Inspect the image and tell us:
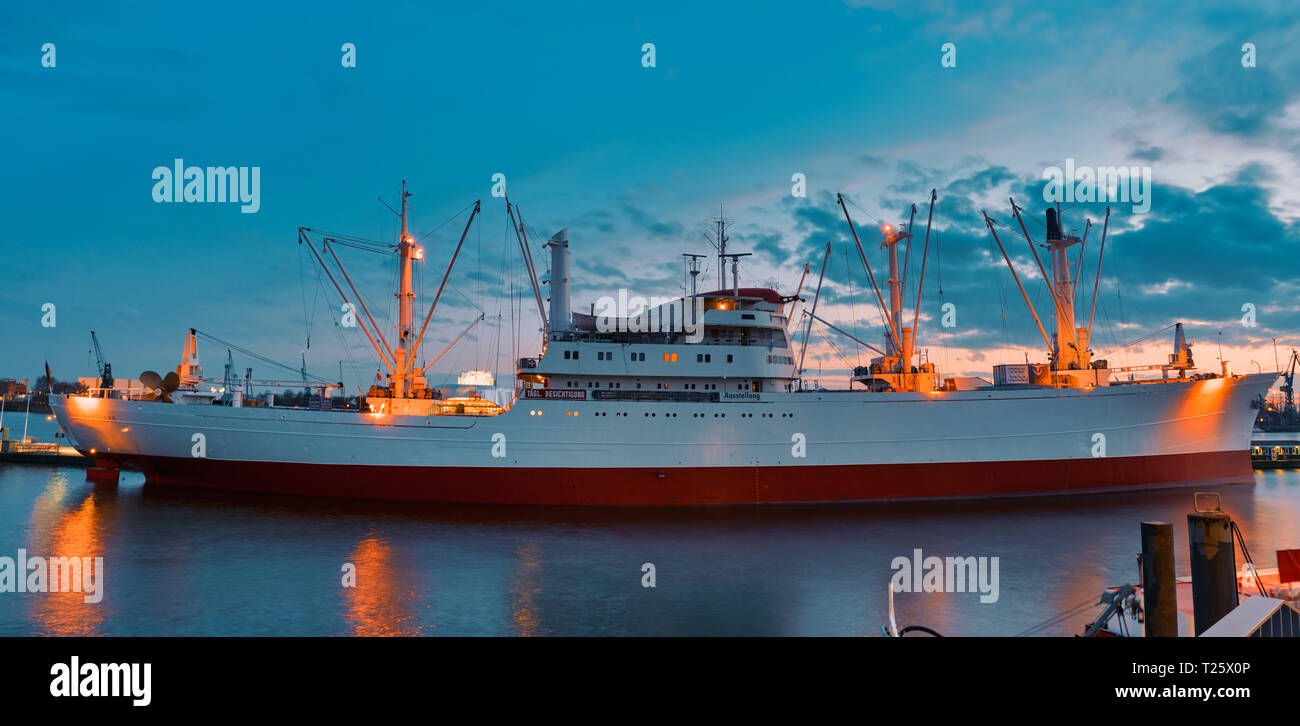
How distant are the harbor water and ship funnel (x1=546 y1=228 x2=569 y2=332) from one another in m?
8.49

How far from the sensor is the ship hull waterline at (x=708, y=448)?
26281mm

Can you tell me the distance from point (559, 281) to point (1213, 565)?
2505cm

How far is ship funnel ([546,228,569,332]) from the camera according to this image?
95.1 feet

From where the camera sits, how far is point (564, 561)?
18.2 meters

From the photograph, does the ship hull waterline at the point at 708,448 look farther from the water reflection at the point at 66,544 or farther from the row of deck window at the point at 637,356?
the water reflection at the point at 66,544

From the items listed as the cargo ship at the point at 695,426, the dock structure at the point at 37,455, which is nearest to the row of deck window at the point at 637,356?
the cargo ship at the point at 695,426

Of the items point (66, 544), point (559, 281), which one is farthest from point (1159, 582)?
point (66, 544)

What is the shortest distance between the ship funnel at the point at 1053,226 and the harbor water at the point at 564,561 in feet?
40.9

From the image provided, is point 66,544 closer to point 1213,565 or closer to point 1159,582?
point 1159,582

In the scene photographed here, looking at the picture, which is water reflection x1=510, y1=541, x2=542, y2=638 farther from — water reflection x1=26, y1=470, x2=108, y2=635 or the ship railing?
the ship railing
